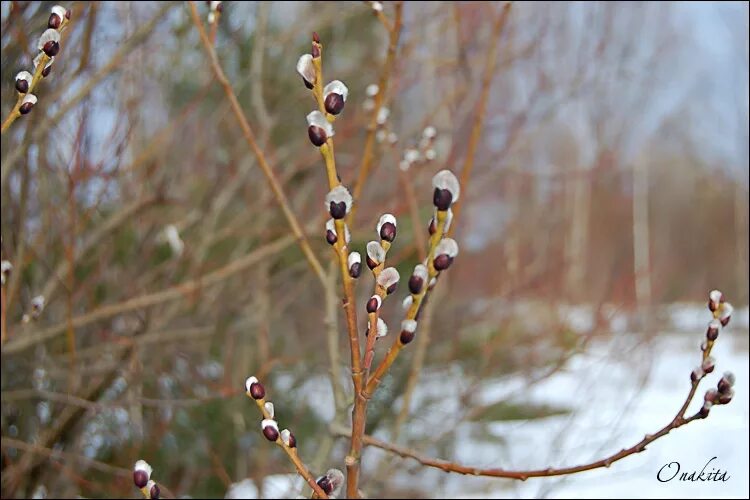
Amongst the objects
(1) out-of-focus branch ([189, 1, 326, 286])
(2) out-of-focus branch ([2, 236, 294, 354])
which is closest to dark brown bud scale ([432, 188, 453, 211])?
(1) out-of-focus branch ([189, 1, 326, 286])

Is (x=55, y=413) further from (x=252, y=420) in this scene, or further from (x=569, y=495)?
(x=569, y=495)

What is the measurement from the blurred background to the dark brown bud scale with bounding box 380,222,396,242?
0.91 metres

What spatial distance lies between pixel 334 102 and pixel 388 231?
5.3 inches

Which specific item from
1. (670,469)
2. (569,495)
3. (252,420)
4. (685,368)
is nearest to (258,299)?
(252,420)

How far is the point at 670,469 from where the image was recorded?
1.72 m

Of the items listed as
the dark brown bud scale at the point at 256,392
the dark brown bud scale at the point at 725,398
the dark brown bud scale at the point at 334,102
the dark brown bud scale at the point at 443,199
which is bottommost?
the dark brown bud scale at the point at 256,392

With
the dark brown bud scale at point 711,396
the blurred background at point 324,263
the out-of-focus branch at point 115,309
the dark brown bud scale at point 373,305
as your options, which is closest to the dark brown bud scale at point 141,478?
the dark brown bud scale at point 373,305

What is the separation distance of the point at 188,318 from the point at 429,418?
5.55 feet

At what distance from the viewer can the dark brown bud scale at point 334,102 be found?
2.46ft

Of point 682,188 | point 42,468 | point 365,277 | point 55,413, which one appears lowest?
point 42,468

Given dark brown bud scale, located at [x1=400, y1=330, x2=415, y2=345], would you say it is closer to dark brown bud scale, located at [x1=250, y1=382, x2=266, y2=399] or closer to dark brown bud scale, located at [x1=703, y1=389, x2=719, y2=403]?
dark brown bud scale, located at [x1=250, y1=382, x2=266, y2=399]

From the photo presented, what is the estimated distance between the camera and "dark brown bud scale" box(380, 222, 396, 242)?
742 millimetres

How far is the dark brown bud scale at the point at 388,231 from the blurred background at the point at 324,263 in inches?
35.8

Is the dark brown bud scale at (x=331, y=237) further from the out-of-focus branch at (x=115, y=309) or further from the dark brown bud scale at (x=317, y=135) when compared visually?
the out-of-focus branch at (x=115, y=309)
